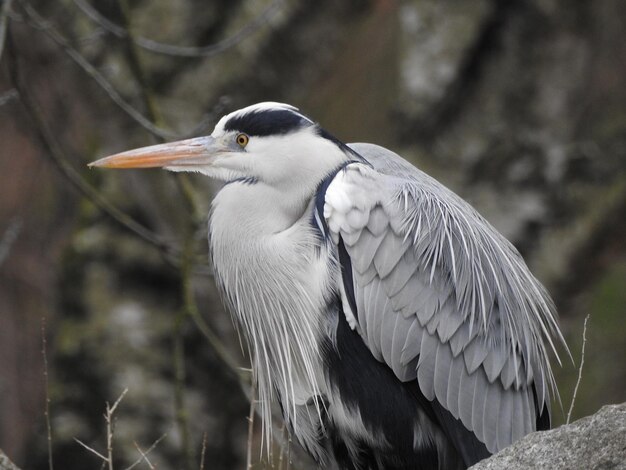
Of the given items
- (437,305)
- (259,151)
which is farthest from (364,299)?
(259,151)

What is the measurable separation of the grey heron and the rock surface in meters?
1.01

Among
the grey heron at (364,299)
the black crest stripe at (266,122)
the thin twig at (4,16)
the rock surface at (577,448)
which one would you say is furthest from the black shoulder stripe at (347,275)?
the thin twig at (4,16)

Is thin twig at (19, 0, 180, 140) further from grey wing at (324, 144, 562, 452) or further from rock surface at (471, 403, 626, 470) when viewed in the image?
rock surface at (471, 403, 626, 470)

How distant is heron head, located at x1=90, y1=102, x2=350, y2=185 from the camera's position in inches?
142

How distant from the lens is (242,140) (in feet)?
11.9

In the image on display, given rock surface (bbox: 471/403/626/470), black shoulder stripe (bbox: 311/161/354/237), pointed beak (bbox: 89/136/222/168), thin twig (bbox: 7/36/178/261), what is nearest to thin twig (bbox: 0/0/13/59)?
thin twig (bbox: 7/36/178/261)

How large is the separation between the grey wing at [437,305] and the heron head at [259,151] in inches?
5.5

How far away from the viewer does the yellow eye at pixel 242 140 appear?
3.63 m

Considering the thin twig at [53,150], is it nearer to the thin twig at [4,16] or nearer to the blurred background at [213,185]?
the thin twig at [4,16]

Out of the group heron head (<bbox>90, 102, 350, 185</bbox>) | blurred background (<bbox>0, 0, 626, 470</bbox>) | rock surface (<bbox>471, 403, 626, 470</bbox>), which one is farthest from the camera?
blurred background (<bbox>0, 0, 626, 470</bbox>)

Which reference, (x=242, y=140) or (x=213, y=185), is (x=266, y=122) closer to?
(x=242, y=140)

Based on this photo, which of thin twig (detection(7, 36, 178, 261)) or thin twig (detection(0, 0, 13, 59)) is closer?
thin twig (detection(0, 0, 13, 59))

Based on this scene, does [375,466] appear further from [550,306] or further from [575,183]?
[575,183]

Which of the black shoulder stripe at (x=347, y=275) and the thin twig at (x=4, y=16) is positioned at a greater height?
the thin twig at (x=4, y=16)
